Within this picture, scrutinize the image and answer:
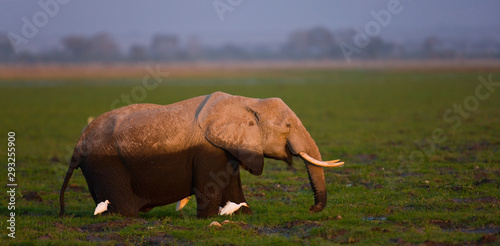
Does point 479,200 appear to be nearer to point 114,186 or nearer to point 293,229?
point 293,229

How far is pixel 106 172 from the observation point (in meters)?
9.23

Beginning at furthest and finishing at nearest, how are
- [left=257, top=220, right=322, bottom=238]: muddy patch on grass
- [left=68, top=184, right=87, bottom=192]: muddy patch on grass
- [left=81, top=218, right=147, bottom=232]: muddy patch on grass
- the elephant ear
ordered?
1. [left=68, top=184, right=87, bottom=192]: muddy patch on grass
2. the elephant ear
3. [left=81, top=218, right=147, bottom=232]: muddy patch on grass
4. [left=257, top=220, right=322, bottom=238]: muddy patch on grass

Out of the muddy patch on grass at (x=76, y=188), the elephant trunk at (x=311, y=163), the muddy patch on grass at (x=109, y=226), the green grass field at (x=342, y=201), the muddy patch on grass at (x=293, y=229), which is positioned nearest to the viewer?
the green grass field at (x=342, y=201)

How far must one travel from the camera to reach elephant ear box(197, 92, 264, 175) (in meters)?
9.08

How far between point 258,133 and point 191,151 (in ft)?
3.25

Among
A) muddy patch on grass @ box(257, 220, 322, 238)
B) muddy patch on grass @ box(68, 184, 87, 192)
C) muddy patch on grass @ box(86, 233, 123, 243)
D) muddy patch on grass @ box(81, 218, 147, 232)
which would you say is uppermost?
muddy patch on grass @ box(68, 184, 87, 192)

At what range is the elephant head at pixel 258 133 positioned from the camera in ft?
29.8

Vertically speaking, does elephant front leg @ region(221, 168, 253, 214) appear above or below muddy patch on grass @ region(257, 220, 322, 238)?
above

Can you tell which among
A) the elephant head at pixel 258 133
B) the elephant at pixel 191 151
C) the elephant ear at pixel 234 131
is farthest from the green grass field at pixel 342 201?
the elephant ear at pixel 234 131

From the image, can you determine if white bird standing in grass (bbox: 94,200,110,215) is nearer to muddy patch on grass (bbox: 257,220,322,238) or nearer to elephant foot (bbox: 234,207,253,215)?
elephant foot (bbox: 234,207,253,215)

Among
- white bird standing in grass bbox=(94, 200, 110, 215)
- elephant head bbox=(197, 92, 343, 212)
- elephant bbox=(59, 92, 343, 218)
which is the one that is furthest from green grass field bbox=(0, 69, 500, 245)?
elephant head bbox=(197, 92, 343, 212)

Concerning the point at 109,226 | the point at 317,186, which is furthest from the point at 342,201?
the point at 109,226

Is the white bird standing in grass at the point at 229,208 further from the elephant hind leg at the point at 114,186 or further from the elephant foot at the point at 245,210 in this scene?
the elephant hind leg at the point at 114,186

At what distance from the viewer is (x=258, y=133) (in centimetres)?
924
